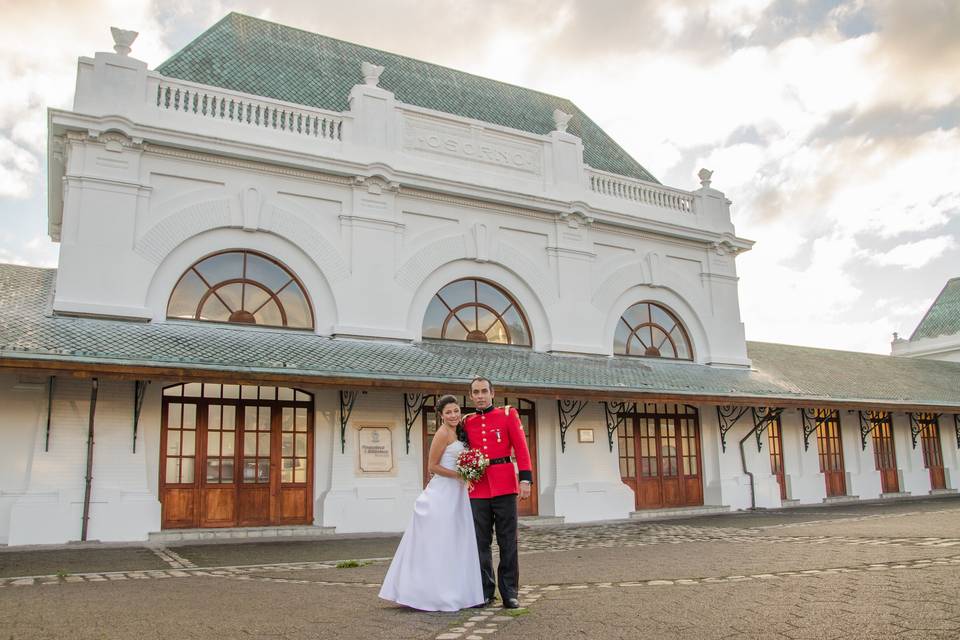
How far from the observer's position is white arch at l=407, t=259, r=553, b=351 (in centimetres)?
1428

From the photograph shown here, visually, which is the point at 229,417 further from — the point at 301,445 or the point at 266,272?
the point at 266,272

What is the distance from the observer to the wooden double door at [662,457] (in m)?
15.6

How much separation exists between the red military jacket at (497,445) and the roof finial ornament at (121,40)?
10.3 m

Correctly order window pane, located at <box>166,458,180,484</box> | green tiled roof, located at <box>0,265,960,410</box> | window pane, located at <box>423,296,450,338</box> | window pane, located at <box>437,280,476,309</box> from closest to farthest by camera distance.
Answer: green tiled roof, located at <box>0,265,960,410</box> → window pane, located at <box>166,458,180,484</box> → window pane, located at <box>423,296,450,338</box> → window pane, located at <box>437,280,476,309</box>

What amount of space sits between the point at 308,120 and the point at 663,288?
331 inches

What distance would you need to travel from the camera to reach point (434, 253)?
14484 mm

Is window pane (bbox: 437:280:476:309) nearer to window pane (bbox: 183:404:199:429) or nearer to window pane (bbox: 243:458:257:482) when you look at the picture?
window pane (bbox: 243:458:257:482)

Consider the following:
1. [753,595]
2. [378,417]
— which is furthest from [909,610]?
[378,417]

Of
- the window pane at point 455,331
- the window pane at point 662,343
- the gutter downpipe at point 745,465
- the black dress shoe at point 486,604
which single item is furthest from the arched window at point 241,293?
the gutter downpipe at point 745,465

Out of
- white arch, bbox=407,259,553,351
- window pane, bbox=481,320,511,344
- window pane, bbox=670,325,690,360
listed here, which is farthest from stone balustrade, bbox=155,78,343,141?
window pane, bbox=670,325,690,360

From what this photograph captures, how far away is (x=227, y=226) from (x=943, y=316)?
A: 92.4 ft

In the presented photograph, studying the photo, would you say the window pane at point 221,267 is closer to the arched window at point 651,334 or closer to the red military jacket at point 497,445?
the arched window at point 651,334

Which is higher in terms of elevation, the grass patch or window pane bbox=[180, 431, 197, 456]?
window pane bbox=[180, 431, 197, 456]

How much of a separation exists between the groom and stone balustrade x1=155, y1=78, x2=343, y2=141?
9.53 meters
